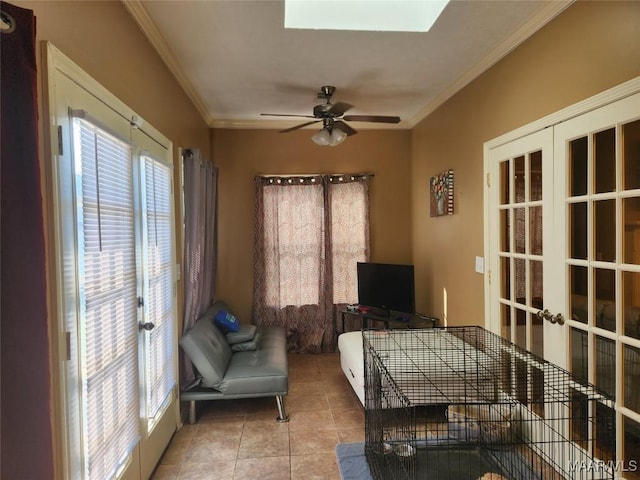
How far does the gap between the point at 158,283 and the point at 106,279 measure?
78 centimetres

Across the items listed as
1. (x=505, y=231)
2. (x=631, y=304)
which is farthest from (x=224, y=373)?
(x=631, y=304)

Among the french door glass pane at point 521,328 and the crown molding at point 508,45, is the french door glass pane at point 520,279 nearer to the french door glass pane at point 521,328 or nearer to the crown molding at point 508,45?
the french door glass pane at point 521,328

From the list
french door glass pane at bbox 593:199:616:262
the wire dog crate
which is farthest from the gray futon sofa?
french door glass pane at bbox 593:199:616:262

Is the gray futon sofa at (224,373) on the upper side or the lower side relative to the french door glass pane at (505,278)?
lower

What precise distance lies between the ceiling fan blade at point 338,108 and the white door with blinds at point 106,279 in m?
1.37

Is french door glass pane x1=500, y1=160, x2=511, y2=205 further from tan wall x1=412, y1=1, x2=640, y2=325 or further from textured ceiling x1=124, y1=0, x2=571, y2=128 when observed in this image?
textured ceiling x1=124, y1=0, x2=571, y2=128

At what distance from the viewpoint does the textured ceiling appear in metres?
2.20

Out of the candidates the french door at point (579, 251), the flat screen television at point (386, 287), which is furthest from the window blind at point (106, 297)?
the flat screen television at point (386, 287)

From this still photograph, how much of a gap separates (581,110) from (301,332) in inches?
141

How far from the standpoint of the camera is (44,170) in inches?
50.5

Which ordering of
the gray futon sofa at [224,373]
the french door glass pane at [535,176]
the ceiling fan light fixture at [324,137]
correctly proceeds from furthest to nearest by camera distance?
the ceiling fan light fixture at [324,137]
the gray futon sofa at [224,373]
the french door glass pane at [535,176]

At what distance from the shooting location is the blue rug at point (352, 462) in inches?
→ 80.9

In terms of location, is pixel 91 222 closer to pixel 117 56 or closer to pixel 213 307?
pixel 117 56

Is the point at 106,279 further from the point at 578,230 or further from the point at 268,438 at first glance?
the point at 578,230
